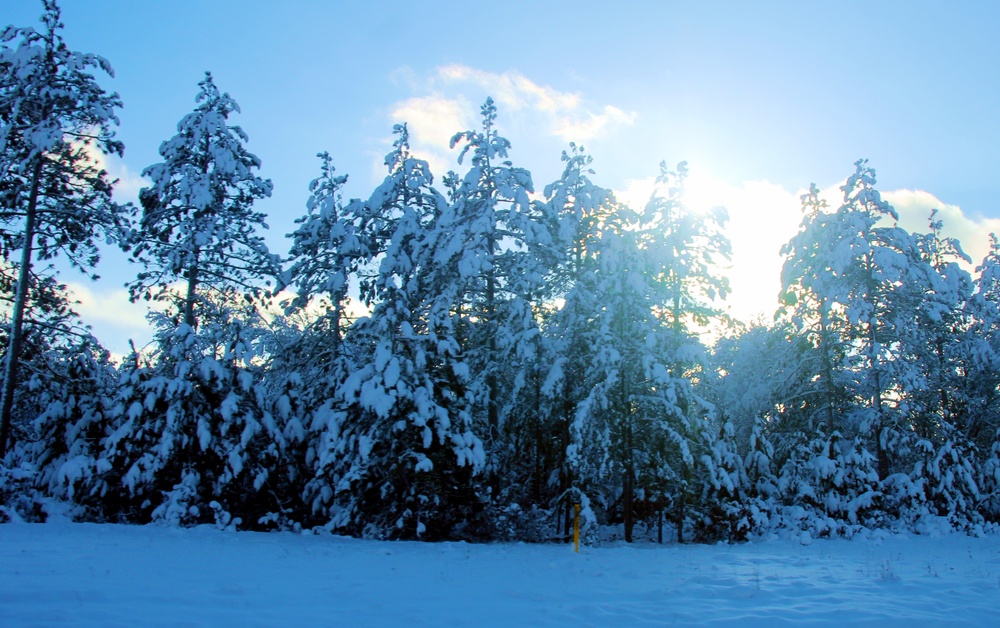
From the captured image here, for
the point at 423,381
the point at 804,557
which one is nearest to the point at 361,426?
the point at 423,381

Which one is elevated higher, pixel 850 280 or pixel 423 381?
pixel 850 280

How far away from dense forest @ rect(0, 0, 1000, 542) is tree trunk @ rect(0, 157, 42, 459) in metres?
0.07

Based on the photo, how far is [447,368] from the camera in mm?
18125

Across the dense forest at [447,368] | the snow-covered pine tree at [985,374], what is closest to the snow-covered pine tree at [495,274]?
the dense forest at [447,368]

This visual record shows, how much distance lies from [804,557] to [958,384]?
1477 cm

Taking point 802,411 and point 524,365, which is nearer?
point 524,365

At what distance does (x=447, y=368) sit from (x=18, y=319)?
35.4 ft

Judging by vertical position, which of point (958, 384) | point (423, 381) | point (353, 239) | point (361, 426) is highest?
point (353, 239)

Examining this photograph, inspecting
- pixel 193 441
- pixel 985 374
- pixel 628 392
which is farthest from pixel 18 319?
pixel 985 374

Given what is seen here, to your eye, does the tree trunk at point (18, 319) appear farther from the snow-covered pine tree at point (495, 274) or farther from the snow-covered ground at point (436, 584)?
the snow-covered pine tree at point (495, 274)

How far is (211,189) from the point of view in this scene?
18.1 m

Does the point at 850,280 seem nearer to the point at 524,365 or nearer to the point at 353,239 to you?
the point at 524,365

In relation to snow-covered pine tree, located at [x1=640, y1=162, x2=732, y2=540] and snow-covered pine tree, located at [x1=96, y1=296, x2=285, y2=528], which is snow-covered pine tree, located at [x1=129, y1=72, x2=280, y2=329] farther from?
snow-covered pine tree, located at [x1=640, y1=162, x2=732, y2=540]

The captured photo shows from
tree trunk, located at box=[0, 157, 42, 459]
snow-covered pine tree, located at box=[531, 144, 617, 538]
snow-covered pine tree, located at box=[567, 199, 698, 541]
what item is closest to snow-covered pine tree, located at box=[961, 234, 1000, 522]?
snow-covered pine tree, located at box=[567, 199, 698, 541]
